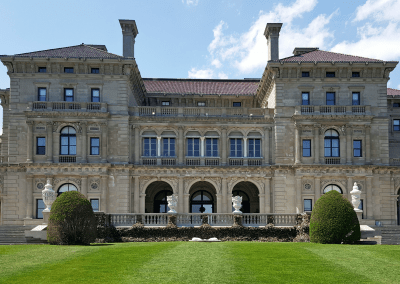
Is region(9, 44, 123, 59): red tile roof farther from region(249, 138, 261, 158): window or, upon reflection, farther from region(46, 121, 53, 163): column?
region(249, 138, 261, 158): window

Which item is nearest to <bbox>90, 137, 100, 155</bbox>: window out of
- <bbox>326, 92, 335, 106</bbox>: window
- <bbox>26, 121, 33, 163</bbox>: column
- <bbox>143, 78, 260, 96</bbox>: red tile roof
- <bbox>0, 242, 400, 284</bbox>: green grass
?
<bbox>26, 121, 33, 163</bbox>: column

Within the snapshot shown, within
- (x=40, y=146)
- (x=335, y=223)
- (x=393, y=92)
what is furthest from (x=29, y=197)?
(x=393, y=92)

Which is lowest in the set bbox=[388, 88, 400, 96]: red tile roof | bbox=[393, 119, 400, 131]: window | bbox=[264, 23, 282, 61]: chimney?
bbox=[393, 119, 400, 131]: window

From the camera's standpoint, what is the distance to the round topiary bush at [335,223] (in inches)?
1206

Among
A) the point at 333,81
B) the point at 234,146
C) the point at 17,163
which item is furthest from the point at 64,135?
the point at 333,81

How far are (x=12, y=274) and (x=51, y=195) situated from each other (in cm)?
1922

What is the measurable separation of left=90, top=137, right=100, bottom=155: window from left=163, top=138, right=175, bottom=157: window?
6.20 metres

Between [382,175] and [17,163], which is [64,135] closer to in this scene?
[17,163]

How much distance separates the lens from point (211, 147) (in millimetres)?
50156

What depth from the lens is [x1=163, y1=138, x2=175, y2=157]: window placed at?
4997 cm

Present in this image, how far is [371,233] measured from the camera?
35094 millimetres

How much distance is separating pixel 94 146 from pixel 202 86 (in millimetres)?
17030

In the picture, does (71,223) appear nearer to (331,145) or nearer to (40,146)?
(40,146)

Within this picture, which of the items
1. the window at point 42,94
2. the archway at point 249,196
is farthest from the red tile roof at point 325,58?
the window at point 42,94
